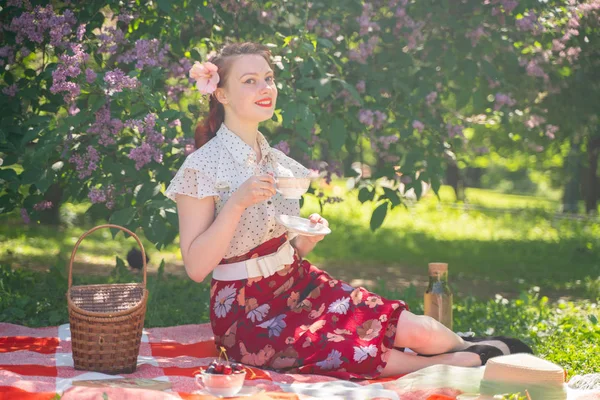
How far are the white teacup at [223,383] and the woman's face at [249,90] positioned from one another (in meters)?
1.24

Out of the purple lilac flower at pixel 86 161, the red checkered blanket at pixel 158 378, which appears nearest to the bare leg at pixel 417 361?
the red checkered blanket at pixel 158 378

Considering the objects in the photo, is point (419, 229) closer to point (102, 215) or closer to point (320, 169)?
point (320, 169)

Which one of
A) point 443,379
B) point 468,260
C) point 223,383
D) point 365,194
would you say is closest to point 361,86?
point 365,194

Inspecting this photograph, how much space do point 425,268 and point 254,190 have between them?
594 cm

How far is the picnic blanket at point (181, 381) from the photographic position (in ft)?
10.0

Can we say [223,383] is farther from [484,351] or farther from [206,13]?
[206,13]

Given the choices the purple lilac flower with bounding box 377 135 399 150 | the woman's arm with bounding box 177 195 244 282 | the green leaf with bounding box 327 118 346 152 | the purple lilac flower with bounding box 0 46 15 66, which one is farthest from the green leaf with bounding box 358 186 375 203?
the purple lilac flower with bounding box 0 46 15 66

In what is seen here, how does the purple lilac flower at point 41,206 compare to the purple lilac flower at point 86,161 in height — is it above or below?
below

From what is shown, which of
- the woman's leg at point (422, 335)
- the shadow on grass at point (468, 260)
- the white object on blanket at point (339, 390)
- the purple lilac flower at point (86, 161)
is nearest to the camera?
the white object on blanket at point (339, 390)

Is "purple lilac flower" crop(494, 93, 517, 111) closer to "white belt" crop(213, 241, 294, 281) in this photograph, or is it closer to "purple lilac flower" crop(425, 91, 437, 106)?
"purple lilac flower" crop(425, 91, 437, 106)

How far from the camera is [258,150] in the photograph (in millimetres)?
3922

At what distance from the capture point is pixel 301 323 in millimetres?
3656

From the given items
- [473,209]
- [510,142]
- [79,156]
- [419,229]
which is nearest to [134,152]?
[79,156]

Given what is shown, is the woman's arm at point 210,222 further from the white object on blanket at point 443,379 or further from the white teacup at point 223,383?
the white object on blanket at point 443,379
